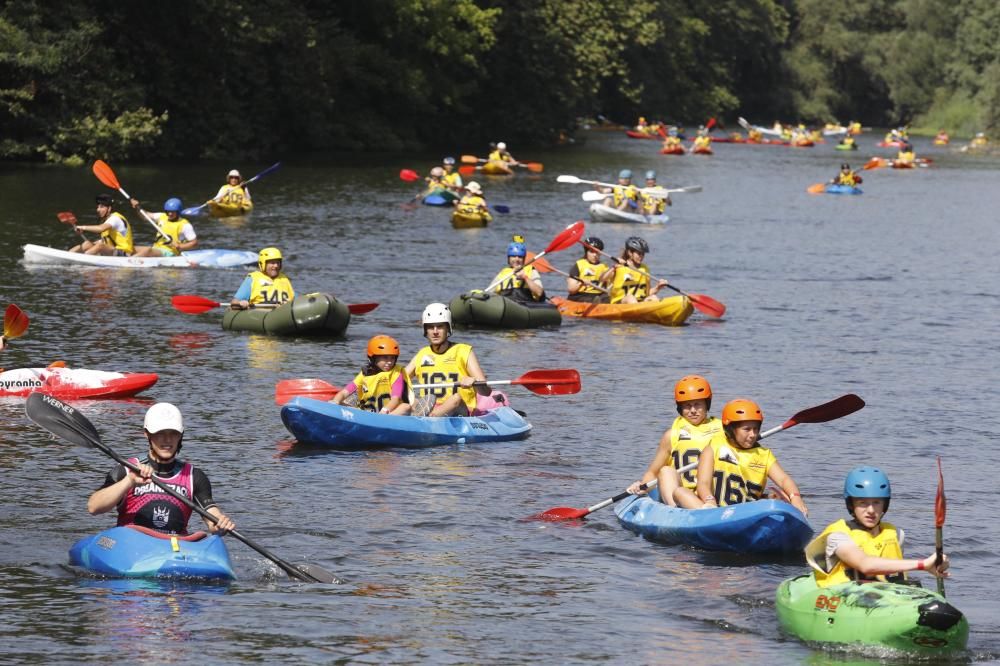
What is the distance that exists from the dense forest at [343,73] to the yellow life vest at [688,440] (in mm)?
36481

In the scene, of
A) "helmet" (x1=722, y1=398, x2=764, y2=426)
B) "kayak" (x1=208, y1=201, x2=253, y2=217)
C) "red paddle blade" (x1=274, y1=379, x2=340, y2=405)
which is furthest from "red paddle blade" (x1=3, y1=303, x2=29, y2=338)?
"kayak" (x1=208, y1=201, x2=253, y2=217)

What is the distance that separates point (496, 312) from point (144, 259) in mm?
8108

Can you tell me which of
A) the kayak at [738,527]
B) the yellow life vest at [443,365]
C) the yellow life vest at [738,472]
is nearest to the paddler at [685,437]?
the kayak at [738,527]

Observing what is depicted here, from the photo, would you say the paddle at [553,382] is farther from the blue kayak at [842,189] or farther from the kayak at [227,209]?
the blue kayak at [842,189]

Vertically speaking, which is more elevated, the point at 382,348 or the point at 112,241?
the point at 382,348

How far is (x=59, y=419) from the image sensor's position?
37.4ft

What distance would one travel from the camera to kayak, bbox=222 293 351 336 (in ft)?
73.0

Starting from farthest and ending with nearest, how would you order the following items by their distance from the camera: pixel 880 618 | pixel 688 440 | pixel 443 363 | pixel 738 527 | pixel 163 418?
pixel 443 363
pixel 688 440
pixel 738 527
pixel 163 418
pixel 880 618

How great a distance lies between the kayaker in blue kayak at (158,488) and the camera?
1097 cm

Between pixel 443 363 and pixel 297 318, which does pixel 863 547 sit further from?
pixel 297 318

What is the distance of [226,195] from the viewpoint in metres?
38.2

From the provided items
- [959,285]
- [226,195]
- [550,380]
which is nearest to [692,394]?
[550,380]

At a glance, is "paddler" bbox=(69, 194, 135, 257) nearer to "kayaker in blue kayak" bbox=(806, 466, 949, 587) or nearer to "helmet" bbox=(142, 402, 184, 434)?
"helmet" bbox=(142, 402, 184, 434)

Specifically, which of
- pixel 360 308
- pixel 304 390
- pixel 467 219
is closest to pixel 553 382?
pixel 304 390
